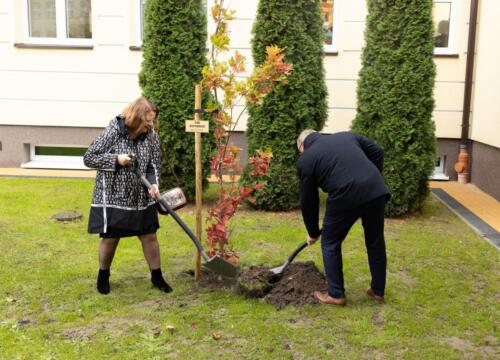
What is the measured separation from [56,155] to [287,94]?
17.2 ft

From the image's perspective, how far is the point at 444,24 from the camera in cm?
1007

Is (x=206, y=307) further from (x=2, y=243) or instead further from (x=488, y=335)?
(x=2, y=243)

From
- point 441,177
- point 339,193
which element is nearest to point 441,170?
point 441,177

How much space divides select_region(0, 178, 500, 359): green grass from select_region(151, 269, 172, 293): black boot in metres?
0.09

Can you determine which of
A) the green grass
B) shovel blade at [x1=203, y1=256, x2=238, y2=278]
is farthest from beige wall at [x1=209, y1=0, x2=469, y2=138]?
shovel blade at [x1=203, y1=256, x2=238, y2=278]

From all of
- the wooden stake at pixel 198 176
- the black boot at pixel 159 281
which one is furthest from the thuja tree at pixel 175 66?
the black boot at pixel 159 281

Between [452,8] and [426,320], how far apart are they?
23.0ft

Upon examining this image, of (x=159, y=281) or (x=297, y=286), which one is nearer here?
(x=297, y=286)

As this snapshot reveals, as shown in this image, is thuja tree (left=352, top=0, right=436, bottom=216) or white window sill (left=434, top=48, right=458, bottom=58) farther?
white window sill (left=434, top=48, right=458, bottom=58)

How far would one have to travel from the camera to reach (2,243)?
6.30 metres

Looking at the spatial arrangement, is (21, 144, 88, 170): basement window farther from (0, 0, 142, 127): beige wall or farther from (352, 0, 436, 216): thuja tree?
(352, 0, 436, 216): thuja tree

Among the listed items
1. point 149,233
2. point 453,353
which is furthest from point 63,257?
point 453,353

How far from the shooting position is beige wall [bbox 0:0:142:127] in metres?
10.3

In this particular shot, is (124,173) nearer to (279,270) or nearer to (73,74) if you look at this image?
(279,270)
